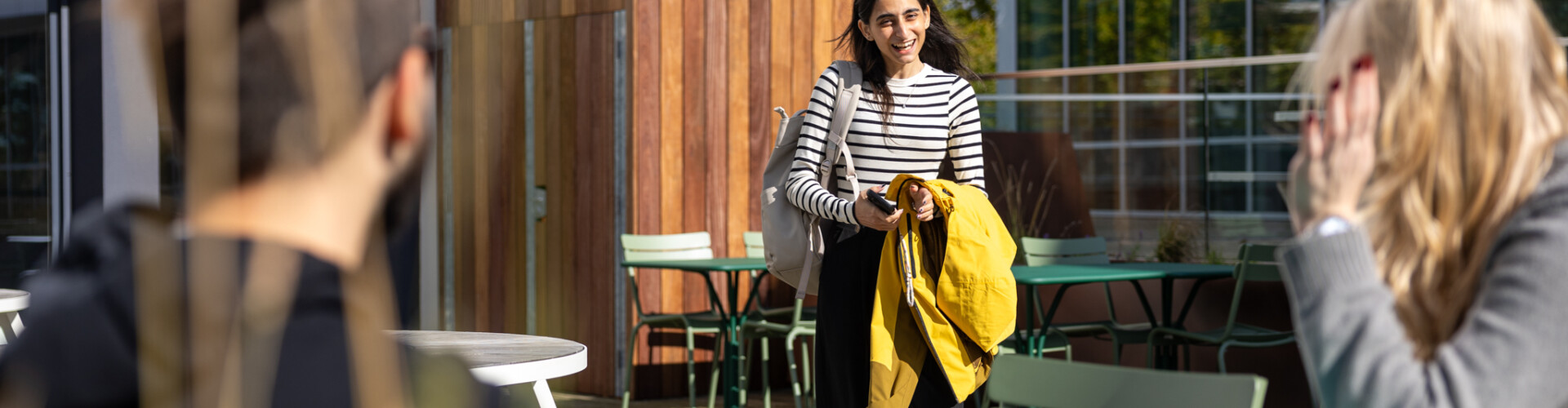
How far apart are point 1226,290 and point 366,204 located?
4.98 metres

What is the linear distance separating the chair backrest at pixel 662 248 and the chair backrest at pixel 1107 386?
11.2 ft

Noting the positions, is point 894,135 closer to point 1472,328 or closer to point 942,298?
point 942,298

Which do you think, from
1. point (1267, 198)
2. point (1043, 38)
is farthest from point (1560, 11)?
point (1267, 198)

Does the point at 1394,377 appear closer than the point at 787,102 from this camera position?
Yes

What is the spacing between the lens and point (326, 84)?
48 cm

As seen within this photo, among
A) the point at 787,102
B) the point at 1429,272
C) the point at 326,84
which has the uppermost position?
the point at 787,102

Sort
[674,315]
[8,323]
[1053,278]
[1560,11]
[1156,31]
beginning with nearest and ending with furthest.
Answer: [8,323]
[1053,278]
[674,315]
[1560,11]
[1156,31]

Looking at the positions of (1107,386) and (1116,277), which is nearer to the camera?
(1107,386)

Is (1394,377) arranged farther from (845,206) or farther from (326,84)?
(845,206)

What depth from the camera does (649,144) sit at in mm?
5652

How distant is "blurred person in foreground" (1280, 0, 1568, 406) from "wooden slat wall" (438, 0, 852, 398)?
4780 mm

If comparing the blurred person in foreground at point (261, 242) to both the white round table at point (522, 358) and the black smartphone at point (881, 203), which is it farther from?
the black smartphone at point (881, 203)

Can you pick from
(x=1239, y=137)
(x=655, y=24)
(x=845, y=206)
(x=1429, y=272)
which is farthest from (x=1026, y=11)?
(x=1429, y=272)

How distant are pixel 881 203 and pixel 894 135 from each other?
0.21 metres
